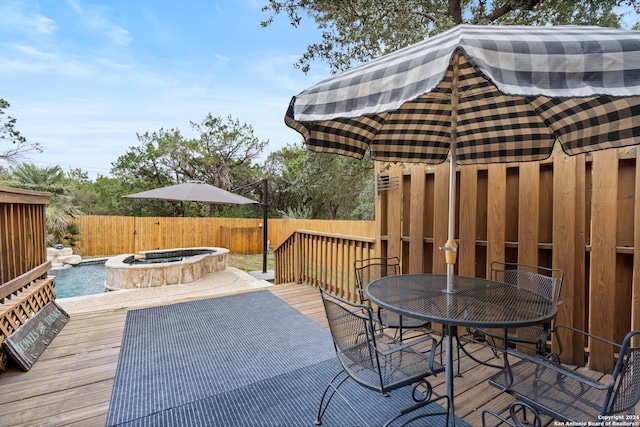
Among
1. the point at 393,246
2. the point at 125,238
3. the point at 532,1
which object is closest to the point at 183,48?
the point at 125,238

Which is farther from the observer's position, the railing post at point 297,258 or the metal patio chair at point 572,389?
the railing post at point 297,258

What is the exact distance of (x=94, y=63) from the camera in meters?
10.7

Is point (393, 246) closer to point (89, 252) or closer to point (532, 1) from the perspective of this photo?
point (532, 1)

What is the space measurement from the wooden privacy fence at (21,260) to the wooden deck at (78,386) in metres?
0.34

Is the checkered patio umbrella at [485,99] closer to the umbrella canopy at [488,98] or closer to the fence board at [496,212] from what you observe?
the umbrella canopy at [488,98]

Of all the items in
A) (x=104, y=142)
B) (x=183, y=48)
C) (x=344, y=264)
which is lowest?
(x=344, y=264)

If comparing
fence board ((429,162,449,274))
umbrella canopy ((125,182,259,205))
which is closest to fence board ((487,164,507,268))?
fence board ((429,162,449,274))

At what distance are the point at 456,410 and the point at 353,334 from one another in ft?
3.24

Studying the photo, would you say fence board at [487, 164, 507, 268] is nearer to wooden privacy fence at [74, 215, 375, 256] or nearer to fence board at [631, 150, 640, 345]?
fence board at [631, 150, 640, 345]

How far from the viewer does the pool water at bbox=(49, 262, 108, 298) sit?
7.05 m

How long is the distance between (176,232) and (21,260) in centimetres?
1002

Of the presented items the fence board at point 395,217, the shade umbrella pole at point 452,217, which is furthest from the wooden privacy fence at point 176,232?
the shade umbrella pole at point 452,217

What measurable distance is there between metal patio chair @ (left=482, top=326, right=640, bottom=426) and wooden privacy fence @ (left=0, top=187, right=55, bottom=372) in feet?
11.7

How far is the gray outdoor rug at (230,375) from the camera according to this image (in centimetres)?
187
